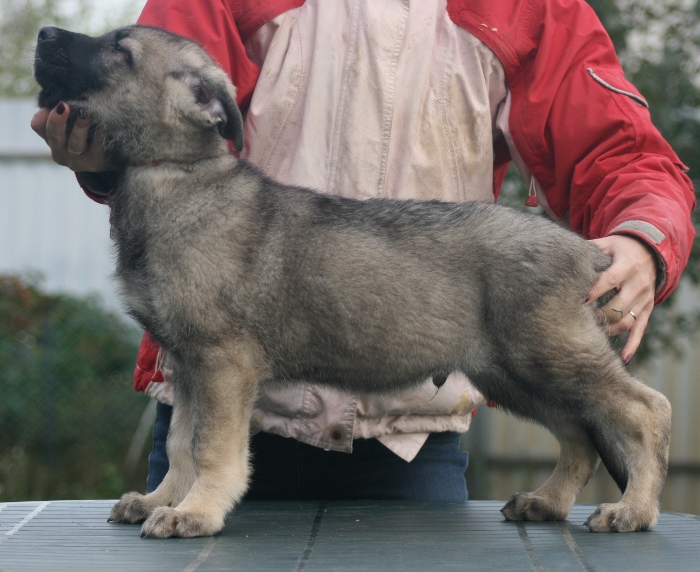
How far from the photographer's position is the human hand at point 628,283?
3.37 meters

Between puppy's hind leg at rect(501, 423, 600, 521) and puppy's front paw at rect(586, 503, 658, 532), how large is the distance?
0.28 metres

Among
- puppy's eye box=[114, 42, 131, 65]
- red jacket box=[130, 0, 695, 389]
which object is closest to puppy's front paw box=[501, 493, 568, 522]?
red jacket box=[130, 0, 695, 389]

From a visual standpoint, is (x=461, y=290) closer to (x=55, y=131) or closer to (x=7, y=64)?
(x=55, y=131)

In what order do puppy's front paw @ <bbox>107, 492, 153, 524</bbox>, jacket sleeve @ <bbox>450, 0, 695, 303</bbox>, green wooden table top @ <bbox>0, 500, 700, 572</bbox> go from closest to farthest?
green wooden table top @ <bbox>0, 500, 700, 572</bbox>, puppy's front paw @ <bbox>107, 492, 153, 524</bbox>, jacket sleeve @ <bbox>450, 0, 695, 303</bbox>

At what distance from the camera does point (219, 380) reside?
3.25 m

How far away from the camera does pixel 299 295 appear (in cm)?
343

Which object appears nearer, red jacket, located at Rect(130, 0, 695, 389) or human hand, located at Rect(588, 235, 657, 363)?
human hand, located at Rect(588, 235, 657, 363)

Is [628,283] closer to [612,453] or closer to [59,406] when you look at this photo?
[612,453]

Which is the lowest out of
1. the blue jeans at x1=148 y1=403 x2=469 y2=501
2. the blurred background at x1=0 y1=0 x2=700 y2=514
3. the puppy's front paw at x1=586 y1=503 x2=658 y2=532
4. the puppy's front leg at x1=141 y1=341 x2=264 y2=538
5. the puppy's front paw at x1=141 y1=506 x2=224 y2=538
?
the blurred background at x1=0 y1=0 x2=700 y2=514

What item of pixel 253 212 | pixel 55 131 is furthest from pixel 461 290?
pixel 55 131

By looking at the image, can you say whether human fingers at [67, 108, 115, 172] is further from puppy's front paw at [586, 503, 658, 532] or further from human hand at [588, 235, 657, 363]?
puppy's front paw at [586, 503, 658, 532]

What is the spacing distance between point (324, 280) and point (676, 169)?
1.50m

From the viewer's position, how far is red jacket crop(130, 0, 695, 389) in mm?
3783

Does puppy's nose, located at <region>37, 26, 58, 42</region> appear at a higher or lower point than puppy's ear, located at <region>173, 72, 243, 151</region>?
higher
